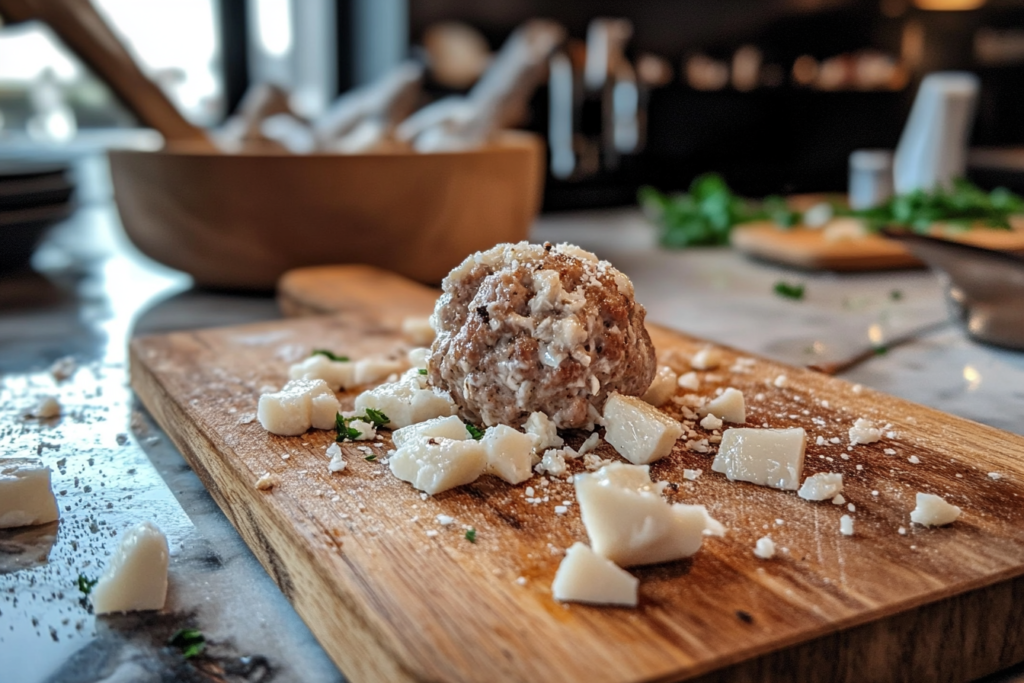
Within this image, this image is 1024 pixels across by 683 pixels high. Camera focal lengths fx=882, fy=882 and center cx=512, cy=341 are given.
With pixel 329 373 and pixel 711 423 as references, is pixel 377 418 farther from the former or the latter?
pixel 711 423

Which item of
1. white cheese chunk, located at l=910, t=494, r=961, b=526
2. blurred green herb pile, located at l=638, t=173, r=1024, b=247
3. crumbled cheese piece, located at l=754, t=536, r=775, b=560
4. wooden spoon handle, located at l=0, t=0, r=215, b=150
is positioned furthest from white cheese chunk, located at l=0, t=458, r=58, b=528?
blurred green herb pile, located at l=638, t=173, r=1024, b=247

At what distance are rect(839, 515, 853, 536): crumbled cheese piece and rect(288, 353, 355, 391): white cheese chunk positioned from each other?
2.42ft

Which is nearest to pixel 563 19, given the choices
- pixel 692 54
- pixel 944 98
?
pixel 692 54

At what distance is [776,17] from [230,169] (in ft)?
17.3

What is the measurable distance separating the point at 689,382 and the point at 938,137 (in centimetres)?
244

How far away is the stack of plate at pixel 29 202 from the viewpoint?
216 cm

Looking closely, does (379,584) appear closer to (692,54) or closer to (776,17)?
(692,54)

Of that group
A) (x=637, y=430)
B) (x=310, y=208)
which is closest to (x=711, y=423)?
(x=637, y=430)

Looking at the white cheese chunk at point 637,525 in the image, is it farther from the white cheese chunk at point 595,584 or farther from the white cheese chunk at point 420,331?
the white cheese chunk at point 420,331

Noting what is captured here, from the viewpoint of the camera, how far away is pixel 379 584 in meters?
0.73

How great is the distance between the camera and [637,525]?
775mm

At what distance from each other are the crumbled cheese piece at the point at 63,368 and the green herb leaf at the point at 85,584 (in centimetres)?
80

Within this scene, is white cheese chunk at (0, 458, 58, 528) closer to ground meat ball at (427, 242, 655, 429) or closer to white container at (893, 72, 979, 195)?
ground meat ball at (427, 242, 655, 429)

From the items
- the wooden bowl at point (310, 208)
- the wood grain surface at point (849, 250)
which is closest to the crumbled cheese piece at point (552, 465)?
the wooden bowl at point (310, 208)
